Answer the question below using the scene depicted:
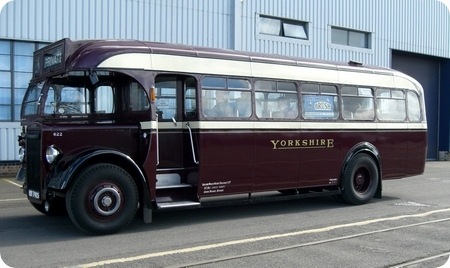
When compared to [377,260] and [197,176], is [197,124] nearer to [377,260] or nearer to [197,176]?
[197,176]

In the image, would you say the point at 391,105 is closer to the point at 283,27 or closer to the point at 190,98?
the point at 190,98

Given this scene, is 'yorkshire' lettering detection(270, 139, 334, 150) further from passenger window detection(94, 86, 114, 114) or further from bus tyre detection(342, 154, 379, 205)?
passenger window detection(94, 86, 114, 114)

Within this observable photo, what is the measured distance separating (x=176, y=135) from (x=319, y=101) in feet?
10.1

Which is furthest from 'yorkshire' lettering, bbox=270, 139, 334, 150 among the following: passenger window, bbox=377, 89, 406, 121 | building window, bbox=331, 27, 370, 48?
building window, bbox=331, 27, 370, 48

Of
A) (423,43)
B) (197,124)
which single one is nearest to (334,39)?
(423,43)

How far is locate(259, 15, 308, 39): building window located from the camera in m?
19.5

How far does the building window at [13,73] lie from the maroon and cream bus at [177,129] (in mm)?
6926

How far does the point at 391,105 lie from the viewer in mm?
11117

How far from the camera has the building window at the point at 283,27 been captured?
766 inches

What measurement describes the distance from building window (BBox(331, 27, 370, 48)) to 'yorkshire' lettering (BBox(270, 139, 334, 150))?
12.8 m

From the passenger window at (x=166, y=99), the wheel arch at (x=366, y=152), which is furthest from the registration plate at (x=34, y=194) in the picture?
the wheel arch at (x=366, y=152)

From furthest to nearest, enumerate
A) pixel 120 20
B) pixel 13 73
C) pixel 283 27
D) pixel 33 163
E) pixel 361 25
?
pixel 361 25
pixel 283 27
pixel 120 20
pixel 13 73
pixel 33 163

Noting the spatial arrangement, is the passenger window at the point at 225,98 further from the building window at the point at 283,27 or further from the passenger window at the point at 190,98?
the building window at the point at 283,27

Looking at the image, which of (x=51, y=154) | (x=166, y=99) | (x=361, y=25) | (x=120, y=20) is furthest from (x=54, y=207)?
(x=361, y=25)
